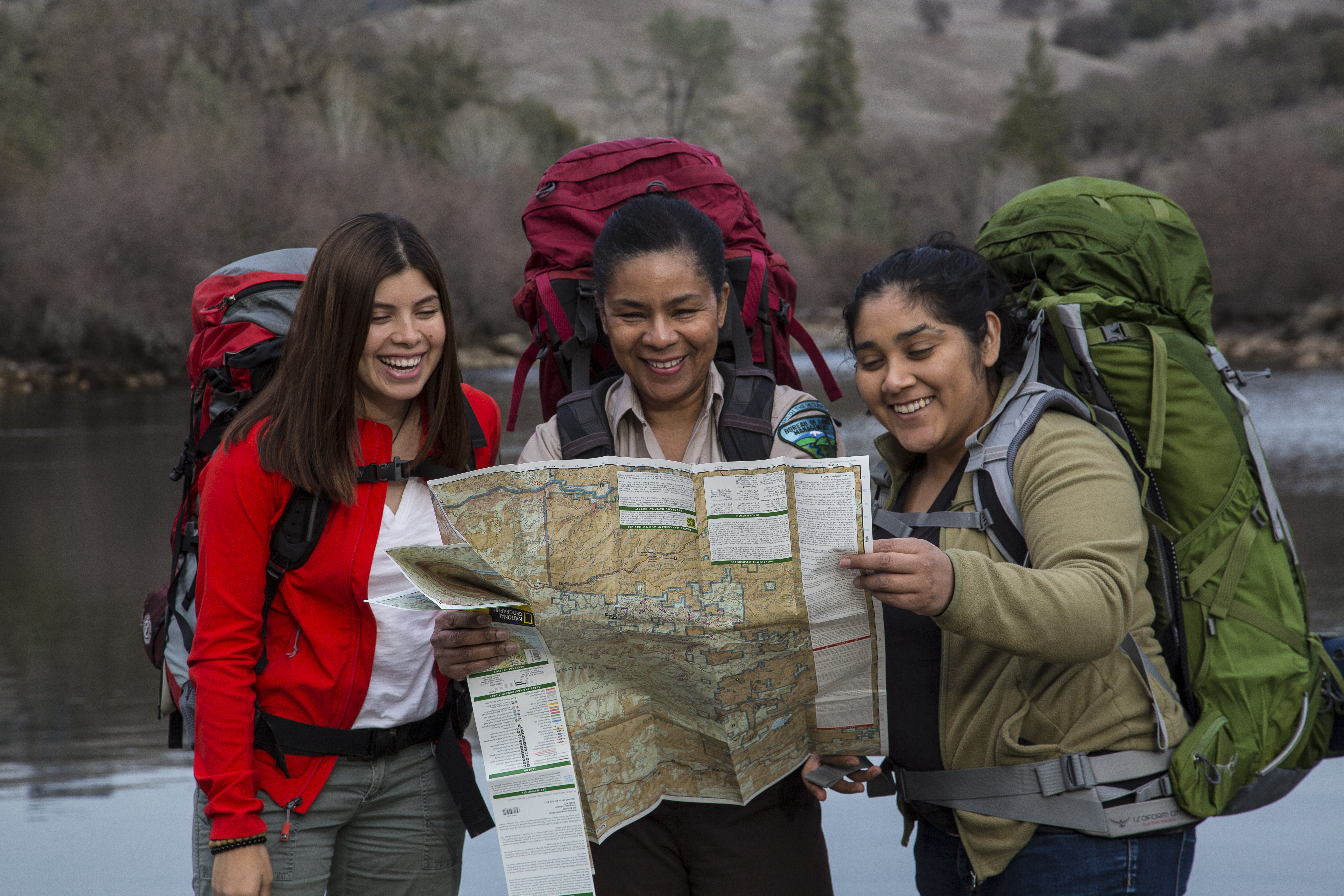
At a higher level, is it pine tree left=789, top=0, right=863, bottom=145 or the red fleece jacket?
pine tree left=789, top=0, right=863, bottom=145

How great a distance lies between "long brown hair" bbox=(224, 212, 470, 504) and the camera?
2092 mm

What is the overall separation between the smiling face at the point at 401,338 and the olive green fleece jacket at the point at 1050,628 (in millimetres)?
1020

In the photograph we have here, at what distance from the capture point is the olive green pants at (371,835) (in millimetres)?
2131

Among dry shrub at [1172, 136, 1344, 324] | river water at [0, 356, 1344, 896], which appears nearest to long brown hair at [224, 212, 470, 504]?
river water at [0, 356, 1344, 896]

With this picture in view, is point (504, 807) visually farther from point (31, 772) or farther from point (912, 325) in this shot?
point (31, 772)

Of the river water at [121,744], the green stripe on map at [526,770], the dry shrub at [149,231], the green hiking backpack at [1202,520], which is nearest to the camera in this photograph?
the green stripe on map at [526,770]

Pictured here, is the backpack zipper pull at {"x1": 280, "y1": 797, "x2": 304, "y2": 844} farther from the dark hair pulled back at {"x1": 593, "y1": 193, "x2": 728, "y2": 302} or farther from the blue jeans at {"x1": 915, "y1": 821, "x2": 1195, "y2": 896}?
the blue jeans at {"x1": 915, "y1": 821, "x2": 1195, "y2": 896}

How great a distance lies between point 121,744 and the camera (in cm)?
508

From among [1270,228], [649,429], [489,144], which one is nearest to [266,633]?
[649,429]

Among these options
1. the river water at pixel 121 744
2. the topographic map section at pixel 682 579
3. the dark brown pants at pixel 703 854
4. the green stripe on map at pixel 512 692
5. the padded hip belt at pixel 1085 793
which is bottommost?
the river water at pixel 121 744

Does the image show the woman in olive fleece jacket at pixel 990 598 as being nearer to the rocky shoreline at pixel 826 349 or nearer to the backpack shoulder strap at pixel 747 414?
the backpack shoulder strap at pixel 747 414

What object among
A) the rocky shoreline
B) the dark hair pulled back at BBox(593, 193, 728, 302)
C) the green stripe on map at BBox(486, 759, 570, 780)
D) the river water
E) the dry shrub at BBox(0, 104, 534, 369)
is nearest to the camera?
the green stripe on map at BBox(486, 759, 570, 780)

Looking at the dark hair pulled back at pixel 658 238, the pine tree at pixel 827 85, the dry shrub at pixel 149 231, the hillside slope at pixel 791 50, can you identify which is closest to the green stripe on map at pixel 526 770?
the dark hair pulled back at pixel 658 238

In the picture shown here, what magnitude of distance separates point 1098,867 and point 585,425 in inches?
46.8
